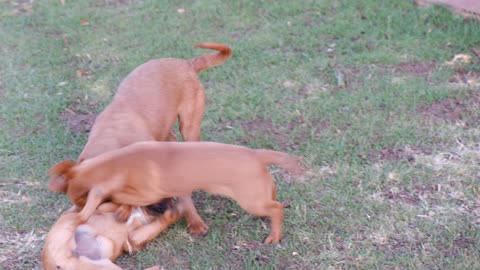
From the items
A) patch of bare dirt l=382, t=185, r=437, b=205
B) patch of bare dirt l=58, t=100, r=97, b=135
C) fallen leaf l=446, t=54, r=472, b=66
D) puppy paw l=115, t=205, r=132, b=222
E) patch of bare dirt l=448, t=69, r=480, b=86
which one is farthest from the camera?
fallen leaf l=446, t=54, r=472, b=66

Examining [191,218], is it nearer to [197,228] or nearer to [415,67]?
[197,228]

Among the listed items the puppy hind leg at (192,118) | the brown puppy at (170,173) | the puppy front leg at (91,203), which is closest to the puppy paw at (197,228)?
the brown puppy at (170,173)

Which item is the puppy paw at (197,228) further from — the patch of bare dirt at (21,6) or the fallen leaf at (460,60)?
the patch of bare dirt at (21,6)

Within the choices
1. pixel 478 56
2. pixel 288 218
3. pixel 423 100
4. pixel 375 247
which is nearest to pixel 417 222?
pixel 375 247

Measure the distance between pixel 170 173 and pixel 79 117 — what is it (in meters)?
1.87

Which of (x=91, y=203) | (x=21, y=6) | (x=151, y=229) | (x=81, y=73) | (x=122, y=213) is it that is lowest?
(x=21, y=6)

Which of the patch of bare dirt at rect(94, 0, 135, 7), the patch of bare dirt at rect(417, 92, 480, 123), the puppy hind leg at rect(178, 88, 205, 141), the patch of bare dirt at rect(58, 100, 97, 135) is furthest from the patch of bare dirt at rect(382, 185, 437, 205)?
the patch of bare dirt at rect(94, 0, 135, 7)

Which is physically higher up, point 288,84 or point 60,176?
point 60,176

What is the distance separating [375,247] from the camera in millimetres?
3666

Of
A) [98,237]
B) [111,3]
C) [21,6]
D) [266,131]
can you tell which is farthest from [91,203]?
[21,6]

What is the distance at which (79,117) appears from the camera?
16.9 ft

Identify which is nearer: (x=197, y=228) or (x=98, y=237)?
(x=98, y=237)

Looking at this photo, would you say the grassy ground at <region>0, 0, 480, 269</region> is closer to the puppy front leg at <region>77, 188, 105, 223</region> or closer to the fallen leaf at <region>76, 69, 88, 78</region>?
the fallen leaf at <region>76, 69, 88, 78</region>

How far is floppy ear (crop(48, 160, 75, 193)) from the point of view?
3.49 metres
